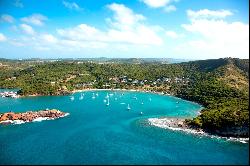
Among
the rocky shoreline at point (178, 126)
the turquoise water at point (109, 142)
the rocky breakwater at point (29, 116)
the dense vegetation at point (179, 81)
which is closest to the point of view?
the turquoise water at point (109, 142)

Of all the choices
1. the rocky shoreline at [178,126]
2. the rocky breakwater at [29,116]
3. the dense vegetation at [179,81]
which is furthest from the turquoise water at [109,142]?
the dense vegetation at [179,81]

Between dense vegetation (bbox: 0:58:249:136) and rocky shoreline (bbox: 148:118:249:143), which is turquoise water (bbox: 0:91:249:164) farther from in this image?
dense vegetation (bbox: 0:58:249:136)

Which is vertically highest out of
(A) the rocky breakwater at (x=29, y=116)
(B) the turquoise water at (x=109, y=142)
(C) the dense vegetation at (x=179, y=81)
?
(C) the dense vegetation at (x=179, y=81)

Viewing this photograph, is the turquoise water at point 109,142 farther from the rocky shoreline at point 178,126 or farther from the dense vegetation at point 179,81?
the dense vegetation at point 179,81

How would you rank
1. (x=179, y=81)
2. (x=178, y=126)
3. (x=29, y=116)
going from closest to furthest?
(x=178, y=126) → (x=29, y=116) → (x=179, y=81)

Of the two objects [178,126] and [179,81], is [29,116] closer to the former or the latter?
[178,126]

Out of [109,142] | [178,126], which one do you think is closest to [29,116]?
[109,142]
